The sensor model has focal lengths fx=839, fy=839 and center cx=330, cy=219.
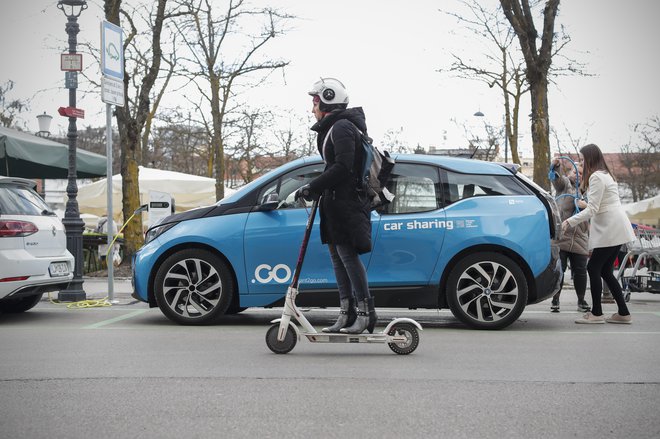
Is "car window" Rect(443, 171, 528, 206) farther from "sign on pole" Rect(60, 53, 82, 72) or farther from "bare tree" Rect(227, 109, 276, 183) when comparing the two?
"bare tree" Rect(227, 109, 276, 183)

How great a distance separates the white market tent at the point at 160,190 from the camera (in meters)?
22.3

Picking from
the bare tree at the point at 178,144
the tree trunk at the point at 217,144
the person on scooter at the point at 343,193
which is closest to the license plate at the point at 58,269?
the person on scooter at the point at 343,193

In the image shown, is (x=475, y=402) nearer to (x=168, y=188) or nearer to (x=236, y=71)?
(x=168, y=188)

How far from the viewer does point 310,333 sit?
627 cm

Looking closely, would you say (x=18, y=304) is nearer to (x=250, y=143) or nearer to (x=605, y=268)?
(x=605, y=268)

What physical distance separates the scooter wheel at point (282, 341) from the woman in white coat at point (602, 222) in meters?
3.52

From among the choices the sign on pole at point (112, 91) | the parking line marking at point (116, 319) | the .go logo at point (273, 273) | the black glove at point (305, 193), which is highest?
the sign on pole at point (112, 91)

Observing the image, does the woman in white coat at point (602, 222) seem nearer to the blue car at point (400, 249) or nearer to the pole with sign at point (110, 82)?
the blue car at point (400, 249)

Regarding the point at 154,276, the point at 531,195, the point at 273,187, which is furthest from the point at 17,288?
the point at 531,195

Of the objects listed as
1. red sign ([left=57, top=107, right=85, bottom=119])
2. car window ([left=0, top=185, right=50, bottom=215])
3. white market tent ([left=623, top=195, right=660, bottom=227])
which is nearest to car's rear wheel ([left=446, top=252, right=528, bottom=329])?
car window ([left=0, top=185, right=50, bottom=215])

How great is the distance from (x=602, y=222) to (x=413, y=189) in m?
2.07

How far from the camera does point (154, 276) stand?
848 cm

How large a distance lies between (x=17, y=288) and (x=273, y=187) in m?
2.96

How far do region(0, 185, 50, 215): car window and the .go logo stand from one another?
293 centimetres
